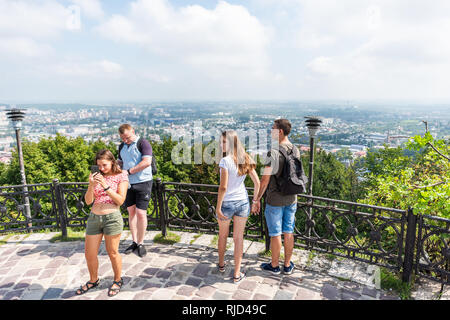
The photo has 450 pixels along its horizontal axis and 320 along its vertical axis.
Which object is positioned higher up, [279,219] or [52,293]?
[279,219]

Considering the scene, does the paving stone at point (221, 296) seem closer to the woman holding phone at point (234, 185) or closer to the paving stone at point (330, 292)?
the woman holding phone at point (234, 185)

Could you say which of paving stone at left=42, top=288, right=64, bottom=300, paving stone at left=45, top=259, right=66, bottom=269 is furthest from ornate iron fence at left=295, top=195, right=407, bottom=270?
paving stone at left=45, top=259, right=66, bottom=269

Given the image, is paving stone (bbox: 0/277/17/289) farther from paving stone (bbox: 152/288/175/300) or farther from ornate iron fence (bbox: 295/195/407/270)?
ornate iron fence (bbox: 295/195/407/270)

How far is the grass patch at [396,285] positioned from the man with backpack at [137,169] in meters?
3.46

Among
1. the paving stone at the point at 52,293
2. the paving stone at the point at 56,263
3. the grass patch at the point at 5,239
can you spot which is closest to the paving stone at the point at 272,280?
the paving stone at the point at 52,293

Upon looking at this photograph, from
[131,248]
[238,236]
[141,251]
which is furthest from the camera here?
[131,248]

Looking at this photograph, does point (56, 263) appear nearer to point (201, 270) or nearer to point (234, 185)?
point (201, 270)

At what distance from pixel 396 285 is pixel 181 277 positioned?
280 centimetres

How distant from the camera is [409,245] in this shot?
3.53m

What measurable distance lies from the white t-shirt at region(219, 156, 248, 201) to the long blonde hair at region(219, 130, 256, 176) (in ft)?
0.16

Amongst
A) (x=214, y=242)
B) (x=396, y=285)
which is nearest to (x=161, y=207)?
(x=214, y=242)

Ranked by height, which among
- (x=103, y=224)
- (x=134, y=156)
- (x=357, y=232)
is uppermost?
(x=134, y=156)
